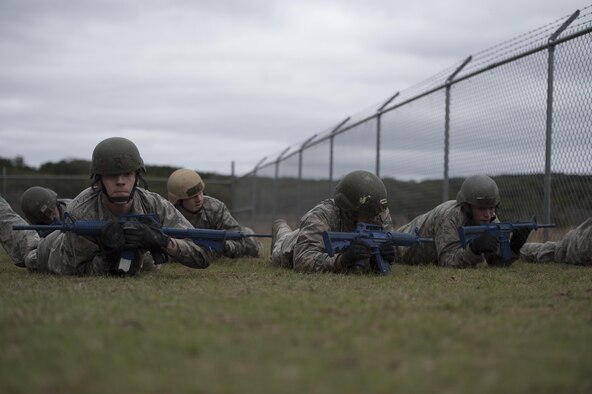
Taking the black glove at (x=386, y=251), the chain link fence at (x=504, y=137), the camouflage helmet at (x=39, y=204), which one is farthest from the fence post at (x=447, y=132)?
the camouflage helmet at (x=39, y=204)

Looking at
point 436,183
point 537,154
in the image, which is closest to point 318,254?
point 537,154

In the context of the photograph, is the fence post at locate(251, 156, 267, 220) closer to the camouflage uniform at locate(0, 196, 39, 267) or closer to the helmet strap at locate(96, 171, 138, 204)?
the camouflage uniform at locate(0, 196, 39, 267)

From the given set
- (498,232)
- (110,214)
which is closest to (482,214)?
(498,232)

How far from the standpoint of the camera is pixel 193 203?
970 centimetres

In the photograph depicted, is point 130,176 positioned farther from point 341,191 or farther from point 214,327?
point 214,327

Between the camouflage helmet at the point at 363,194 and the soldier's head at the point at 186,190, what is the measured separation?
2.92 m

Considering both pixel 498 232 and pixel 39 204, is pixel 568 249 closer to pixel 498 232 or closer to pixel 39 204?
pixel 498 232

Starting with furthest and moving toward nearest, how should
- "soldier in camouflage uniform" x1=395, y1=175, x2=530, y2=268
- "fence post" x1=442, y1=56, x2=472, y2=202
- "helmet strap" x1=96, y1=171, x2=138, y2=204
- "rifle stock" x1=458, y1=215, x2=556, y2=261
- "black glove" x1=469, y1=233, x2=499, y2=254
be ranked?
"fence post" x1=442, y1=56, x2=472, y2=202 < "soldier in camouflage uniform" x1=395, y1=175, x2=530, y2=268 < "rifle stock" x1=458, y1=215, x2=556, y2=261 < "black glove" x1=469, y1=233, x2=499, y2=254 < "helmet strap" x1=96, y1=171, x2=138, y2=204

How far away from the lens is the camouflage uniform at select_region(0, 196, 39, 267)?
832 cm

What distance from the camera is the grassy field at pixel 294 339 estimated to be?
2553 mm

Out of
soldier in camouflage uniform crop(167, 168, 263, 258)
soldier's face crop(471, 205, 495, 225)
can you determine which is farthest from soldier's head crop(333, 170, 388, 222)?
soldier in camouflage uniform crop(167, 168, 263, 258)

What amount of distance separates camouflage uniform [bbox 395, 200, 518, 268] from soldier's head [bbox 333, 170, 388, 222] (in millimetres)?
663

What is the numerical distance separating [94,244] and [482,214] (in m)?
4.30

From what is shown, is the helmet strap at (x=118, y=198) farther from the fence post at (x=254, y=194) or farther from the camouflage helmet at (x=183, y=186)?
the fence post at (x=254, y=194)
